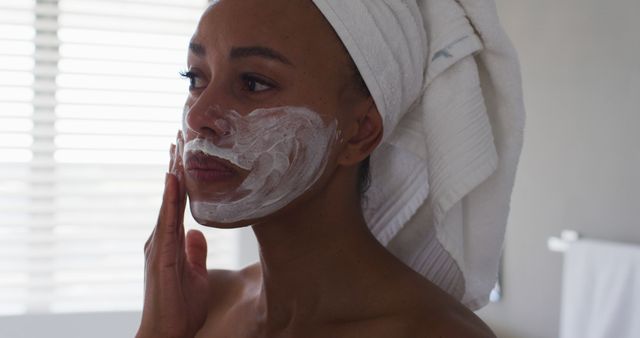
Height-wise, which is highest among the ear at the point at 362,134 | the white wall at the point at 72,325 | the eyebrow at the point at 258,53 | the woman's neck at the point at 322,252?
the eyebrow at the point at 258,53

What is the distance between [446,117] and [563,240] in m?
0.97

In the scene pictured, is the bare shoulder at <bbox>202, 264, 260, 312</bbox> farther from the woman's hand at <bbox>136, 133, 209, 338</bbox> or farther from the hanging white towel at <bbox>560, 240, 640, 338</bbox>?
the hanging white towel at <bbox>560, 240, 640, 338</bbox>

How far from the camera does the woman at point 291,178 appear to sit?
937 mm

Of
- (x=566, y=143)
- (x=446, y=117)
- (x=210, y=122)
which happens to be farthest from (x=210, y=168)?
(x=566, y=143)

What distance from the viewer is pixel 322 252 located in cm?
103

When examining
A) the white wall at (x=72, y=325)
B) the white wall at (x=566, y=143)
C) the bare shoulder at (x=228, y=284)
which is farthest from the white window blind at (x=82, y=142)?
the white wall at (x=566, y=143)

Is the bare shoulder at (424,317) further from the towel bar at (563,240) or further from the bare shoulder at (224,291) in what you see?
the towel bar at (563,240)

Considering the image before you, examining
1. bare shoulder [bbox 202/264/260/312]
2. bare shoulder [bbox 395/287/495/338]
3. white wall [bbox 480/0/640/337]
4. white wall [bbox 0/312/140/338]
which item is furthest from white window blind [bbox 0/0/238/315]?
bare shoulder [bbox 395/287/495/338]

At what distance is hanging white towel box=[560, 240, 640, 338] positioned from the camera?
156 centimetres

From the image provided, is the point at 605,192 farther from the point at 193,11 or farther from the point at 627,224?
the point at 193,11

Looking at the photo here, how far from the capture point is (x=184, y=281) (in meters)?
1.16

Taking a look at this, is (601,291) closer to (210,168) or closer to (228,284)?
(228,284)

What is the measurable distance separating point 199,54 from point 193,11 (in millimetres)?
1323

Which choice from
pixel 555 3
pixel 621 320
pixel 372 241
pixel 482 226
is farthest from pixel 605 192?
pixel 372 241
